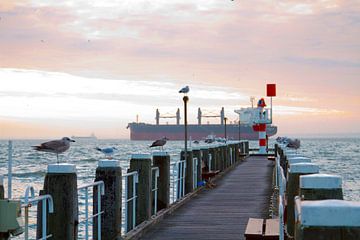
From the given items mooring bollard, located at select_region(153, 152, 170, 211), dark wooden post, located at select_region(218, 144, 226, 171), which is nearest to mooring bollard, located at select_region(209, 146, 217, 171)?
dark wooden post, located at select_region(218, 144, 226, 171)

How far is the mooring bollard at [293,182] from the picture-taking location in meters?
6.16

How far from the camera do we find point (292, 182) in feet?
20.9

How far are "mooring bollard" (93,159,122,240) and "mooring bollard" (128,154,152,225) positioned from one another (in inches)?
77.9

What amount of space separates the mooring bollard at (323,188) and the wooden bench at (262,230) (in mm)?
3803

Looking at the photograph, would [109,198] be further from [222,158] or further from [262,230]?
[222,158]

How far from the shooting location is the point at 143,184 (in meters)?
11.1

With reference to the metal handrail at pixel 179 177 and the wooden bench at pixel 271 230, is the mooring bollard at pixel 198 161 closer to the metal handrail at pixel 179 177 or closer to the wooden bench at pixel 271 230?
the metal handrail at pixel 179 177

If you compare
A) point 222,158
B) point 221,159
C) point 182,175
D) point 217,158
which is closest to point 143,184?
point 182,175

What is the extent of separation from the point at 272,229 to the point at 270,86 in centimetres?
3603

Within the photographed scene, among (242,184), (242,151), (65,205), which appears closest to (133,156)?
(65,205)

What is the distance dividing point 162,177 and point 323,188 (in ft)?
29.8

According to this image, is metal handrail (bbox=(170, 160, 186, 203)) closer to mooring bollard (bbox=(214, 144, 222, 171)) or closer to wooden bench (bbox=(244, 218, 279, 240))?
wooden bench (bbox=(244, 218, 279, 240))

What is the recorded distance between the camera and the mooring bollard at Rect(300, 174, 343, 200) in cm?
416

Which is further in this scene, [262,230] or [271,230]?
[262,230]
